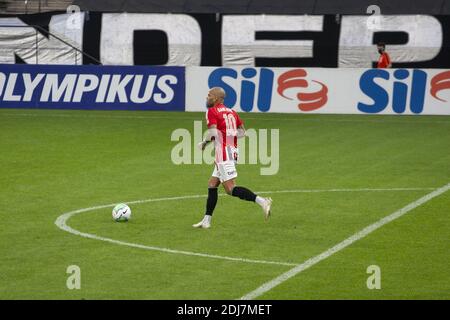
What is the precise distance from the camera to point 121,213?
16.6 m

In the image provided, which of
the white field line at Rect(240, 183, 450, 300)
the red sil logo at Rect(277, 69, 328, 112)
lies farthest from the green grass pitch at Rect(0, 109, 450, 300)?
the red sil logo at Rect(277, 69, 328, 112)

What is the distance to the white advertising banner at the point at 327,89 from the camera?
110 feet

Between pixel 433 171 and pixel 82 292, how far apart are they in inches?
486

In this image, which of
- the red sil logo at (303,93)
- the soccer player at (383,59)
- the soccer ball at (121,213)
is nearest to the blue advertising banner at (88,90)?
the red sil logo at (303,93)

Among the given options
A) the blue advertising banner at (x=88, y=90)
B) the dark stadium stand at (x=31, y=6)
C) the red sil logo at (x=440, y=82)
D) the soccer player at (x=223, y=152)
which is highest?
the soccer player at (x=223, y=152)

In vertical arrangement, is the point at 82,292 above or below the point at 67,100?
above

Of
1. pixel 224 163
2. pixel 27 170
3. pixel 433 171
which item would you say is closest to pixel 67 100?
pixel 27 170

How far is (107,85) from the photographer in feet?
114

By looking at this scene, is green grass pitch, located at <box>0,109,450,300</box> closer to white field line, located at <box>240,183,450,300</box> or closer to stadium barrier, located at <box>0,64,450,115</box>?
white field line, located at <box>240,183,450,300</box>

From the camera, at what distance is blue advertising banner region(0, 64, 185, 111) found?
3441cm

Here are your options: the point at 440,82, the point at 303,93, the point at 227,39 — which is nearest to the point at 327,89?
the point at 303,93

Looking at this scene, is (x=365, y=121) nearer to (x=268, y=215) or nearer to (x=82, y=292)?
(x=268, y=215)

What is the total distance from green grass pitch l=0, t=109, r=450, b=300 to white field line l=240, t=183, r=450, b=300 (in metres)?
0.11

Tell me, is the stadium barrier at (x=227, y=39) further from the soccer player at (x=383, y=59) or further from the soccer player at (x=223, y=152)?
the soccer player at (x=223, y=152)
